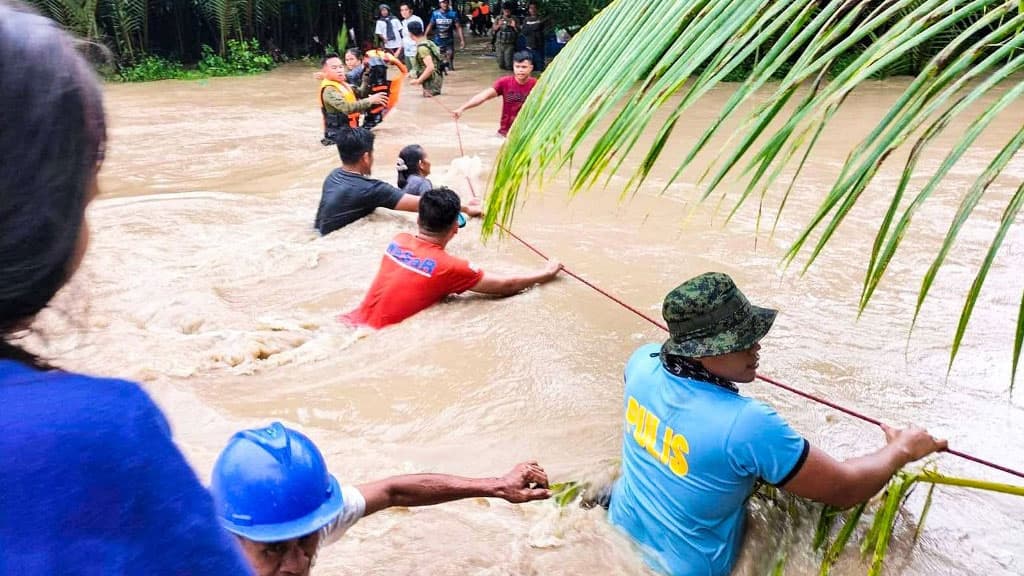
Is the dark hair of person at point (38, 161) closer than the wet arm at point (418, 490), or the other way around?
the dark hair of person at point (38, 161)

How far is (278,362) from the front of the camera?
4332 mm

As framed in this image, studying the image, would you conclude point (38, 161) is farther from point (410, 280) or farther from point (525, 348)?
point (410, 280)

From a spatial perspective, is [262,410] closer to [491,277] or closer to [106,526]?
[491,277]

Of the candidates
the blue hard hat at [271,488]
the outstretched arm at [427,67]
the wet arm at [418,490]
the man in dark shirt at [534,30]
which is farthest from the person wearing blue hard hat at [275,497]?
the man in dark shirt at [534,30]

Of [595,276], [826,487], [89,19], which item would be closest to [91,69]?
[826,487]

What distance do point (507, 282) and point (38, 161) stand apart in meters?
4.16

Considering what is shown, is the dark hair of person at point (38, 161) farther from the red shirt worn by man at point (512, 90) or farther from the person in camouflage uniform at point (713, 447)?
the red shirt worn by man at point (512, 90)

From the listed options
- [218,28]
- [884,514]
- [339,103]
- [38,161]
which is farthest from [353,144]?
[218,28]

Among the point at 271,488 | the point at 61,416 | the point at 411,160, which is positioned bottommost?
the point at 411,160

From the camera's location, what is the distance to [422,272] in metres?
4.61

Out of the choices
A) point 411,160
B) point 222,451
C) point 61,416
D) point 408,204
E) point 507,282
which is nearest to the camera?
point 61,416

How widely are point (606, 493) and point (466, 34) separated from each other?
2210cm

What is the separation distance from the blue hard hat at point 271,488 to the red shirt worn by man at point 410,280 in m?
2.79

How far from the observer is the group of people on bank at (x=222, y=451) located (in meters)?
0.67
